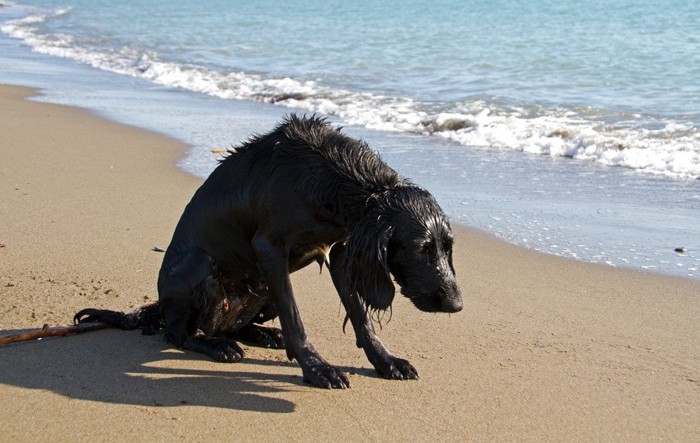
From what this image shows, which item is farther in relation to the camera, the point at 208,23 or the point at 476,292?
the point at 208,23

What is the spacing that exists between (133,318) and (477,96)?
12380 millimetres

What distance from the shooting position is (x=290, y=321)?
15.0 ft

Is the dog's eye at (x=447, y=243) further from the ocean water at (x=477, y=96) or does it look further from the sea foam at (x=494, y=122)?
the sea foam at (x=494, y=122)

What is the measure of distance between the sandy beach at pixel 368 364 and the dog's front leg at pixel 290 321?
10cm

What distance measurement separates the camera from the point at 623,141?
1189 centimetres

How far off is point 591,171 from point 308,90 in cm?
854

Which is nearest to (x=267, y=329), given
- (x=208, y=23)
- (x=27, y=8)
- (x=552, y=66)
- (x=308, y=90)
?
(x=308, y=90)

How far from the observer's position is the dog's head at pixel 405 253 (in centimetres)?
395

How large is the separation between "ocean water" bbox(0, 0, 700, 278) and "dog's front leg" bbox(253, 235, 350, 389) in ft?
9.85

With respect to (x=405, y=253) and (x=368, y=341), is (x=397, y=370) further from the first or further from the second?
(x=405, y=253)

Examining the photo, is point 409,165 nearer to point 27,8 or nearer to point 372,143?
point 372,143

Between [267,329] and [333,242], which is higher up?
[333,242]

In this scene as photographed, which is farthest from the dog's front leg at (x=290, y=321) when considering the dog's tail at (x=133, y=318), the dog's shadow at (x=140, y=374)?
the dog's tail at (x=133, y=318)

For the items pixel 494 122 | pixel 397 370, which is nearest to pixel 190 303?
pixel 397 370
